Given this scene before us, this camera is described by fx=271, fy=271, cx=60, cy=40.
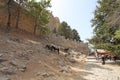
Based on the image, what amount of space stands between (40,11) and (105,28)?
1342 centimetres

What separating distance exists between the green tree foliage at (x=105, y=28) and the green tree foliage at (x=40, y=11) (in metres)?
9.03

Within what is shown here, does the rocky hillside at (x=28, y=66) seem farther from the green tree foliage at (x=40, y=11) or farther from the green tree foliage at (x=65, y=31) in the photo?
the green tree foliage at (x=65, y=31)

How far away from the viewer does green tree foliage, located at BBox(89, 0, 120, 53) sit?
28967 millimetres

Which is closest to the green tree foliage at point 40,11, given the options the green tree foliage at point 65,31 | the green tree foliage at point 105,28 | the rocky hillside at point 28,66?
the green tree foliage at point 105,28

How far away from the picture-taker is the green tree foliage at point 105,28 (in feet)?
95.0

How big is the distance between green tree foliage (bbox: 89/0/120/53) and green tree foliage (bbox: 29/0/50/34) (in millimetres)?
9034

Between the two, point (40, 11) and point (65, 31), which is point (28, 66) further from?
point (65, 31)

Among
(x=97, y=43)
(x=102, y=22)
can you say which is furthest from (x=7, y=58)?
(x=102, y=22)

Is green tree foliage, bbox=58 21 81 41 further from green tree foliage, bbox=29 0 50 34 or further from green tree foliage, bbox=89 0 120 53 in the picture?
green tree foliage, bbox=89 0 120 53

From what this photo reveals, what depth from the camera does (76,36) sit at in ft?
238

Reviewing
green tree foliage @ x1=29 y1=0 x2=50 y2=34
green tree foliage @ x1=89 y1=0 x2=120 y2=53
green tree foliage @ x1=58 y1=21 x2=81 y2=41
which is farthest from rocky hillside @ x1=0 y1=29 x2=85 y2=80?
green tree foliage @ x1=58 y1=21 x2=81 y2=41

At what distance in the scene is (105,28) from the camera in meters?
31.2

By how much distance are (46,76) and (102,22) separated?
1637 centimetres

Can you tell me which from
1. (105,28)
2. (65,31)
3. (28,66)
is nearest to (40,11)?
(105,28)
